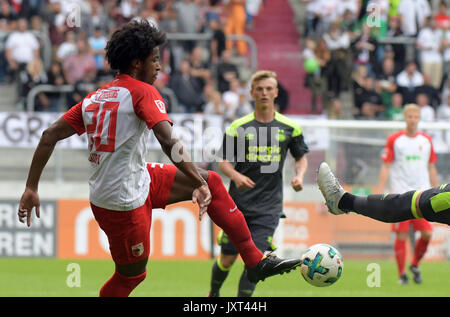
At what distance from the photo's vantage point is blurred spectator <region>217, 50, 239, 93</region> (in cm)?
1791

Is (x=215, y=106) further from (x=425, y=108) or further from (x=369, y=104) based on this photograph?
(x=425, y=108)

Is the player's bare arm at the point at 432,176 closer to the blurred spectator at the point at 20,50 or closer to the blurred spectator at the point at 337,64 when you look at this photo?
the blurred spectator at the point at 337,64

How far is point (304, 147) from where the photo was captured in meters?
8.38

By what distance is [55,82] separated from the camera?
16.7 m

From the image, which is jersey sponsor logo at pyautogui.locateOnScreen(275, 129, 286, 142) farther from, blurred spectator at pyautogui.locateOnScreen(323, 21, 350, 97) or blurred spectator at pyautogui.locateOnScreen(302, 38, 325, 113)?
blurred spectator at pyautogui.locateOnScreen(302, 38, 325, 113)

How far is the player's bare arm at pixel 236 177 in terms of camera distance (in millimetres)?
7500

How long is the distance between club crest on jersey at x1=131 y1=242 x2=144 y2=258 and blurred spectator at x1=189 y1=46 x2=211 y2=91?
462 inches

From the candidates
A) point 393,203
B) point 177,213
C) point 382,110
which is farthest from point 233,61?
point 393,203

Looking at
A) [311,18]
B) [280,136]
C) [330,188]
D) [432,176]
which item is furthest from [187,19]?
[330,188]

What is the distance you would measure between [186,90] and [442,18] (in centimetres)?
697

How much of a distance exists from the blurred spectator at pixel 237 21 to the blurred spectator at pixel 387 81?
11.1ft

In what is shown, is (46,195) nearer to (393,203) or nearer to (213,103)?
(213,103)
